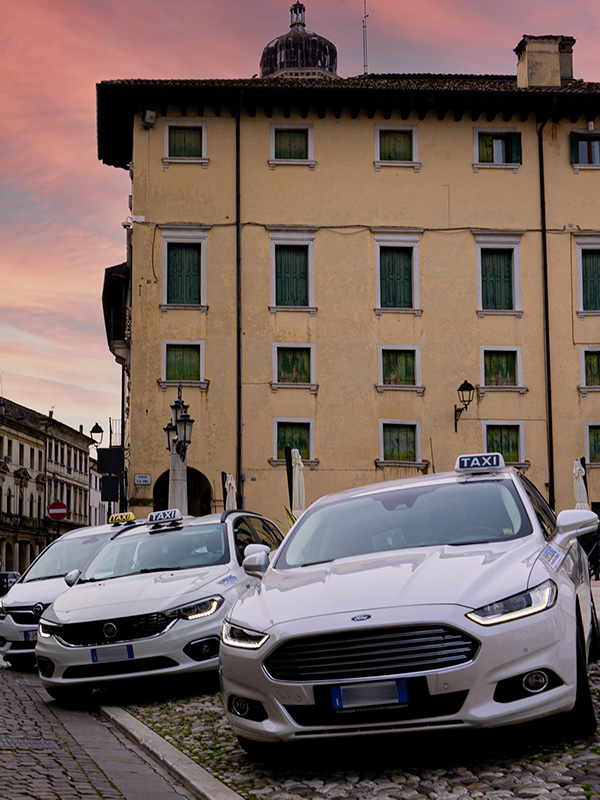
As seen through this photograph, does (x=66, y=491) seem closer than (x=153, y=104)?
No

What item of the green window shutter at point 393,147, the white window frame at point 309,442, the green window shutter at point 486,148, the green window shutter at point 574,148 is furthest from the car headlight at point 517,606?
the green window shutter at point 574,148

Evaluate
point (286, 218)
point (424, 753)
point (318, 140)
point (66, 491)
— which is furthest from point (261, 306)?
point (66, 491)

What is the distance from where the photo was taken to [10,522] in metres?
83.3

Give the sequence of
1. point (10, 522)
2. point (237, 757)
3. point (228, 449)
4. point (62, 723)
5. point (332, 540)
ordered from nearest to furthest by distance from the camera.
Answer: point (237, 757), point (332, 540), point (62, 723), point (228, 449), point (10, 522)

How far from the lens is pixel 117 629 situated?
972 cm

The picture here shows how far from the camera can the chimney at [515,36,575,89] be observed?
3853 cm

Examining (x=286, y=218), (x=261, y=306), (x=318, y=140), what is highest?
(x=318, y=140)

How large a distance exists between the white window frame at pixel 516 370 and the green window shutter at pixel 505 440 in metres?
1.14

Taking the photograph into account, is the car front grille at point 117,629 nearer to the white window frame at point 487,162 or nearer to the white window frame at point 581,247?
the white window frame at point 581,247

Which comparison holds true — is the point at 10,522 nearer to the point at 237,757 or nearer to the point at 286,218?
the point at 286,218

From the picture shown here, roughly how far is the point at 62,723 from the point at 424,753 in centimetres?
367

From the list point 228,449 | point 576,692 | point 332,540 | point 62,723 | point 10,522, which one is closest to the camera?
point 576,692

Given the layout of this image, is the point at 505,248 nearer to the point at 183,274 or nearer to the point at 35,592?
the point at 183,274

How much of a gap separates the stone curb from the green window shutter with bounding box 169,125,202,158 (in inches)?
1129
